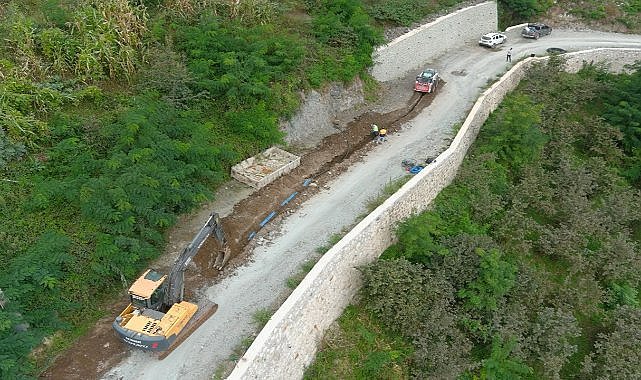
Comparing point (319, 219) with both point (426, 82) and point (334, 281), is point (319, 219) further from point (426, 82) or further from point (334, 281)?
point (426, 82)

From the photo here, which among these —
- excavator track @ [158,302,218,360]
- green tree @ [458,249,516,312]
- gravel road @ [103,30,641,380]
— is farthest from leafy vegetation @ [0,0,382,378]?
green tree @ [458,249,516,312]

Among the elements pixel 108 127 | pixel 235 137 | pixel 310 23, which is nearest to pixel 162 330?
pixel 108 127

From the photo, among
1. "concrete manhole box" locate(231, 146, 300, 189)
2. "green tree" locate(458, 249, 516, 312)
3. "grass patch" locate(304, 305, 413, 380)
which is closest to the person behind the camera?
"grass patch" locate(304, 305, 413, 380)

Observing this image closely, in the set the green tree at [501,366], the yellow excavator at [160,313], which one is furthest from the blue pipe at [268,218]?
the green tree at [501,366]

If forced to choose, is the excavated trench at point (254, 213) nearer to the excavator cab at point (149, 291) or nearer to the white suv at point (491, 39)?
the excavator cab at point (149, 291)

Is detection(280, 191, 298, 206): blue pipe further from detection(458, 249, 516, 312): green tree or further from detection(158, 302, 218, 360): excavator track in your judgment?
detection(458, 249, 516, 312): green tree

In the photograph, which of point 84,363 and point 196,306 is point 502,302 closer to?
point 196,306
